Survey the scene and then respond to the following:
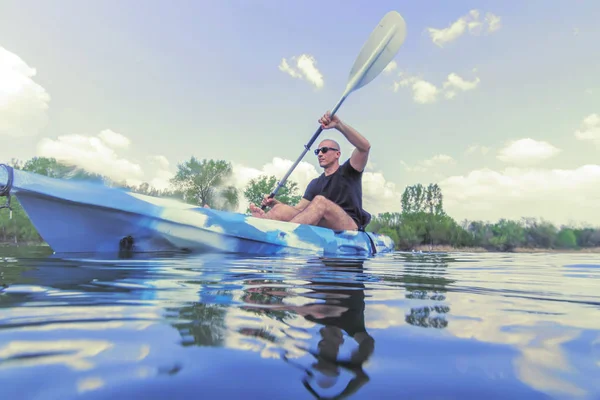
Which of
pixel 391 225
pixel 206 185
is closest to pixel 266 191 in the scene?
pixel 206 185

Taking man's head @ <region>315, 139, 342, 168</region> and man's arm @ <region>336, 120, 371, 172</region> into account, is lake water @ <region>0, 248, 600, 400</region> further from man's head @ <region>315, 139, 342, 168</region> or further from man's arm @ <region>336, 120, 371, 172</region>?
man's head @ <region>315, 139, 342, 168</region>

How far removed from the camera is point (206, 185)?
22703mm

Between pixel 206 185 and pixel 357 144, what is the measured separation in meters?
19.1

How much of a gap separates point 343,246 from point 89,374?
442 centimetres

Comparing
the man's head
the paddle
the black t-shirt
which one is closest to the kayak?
the black t-shirt

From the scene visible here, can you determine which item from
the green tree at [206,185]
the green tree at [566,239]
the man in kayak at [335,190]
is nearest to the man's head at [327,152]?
the man in kayak at [335,190]

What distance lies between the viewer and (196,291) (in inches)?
53.0

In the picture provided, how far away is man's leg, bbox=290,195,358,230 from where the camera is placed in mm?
4969

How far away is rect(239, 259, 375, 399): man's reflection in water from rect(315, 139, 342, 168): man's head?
433cm

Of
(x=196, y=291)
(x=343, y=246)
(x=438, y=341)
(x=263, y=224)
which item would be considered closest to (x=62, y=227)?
(x=263, y=224)

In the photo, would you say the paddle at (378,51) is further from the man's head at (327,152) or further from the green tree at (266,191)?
the green tree at (266,191)

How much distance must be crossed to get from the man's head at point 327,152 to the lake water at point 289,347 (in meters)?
4.42

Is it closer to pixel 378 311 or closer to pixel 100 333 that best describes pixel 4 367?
pixel 100 333

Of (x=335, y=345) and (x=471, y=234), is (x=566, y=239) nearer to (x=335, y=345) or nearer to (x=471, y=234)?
(x=471, y=234)
